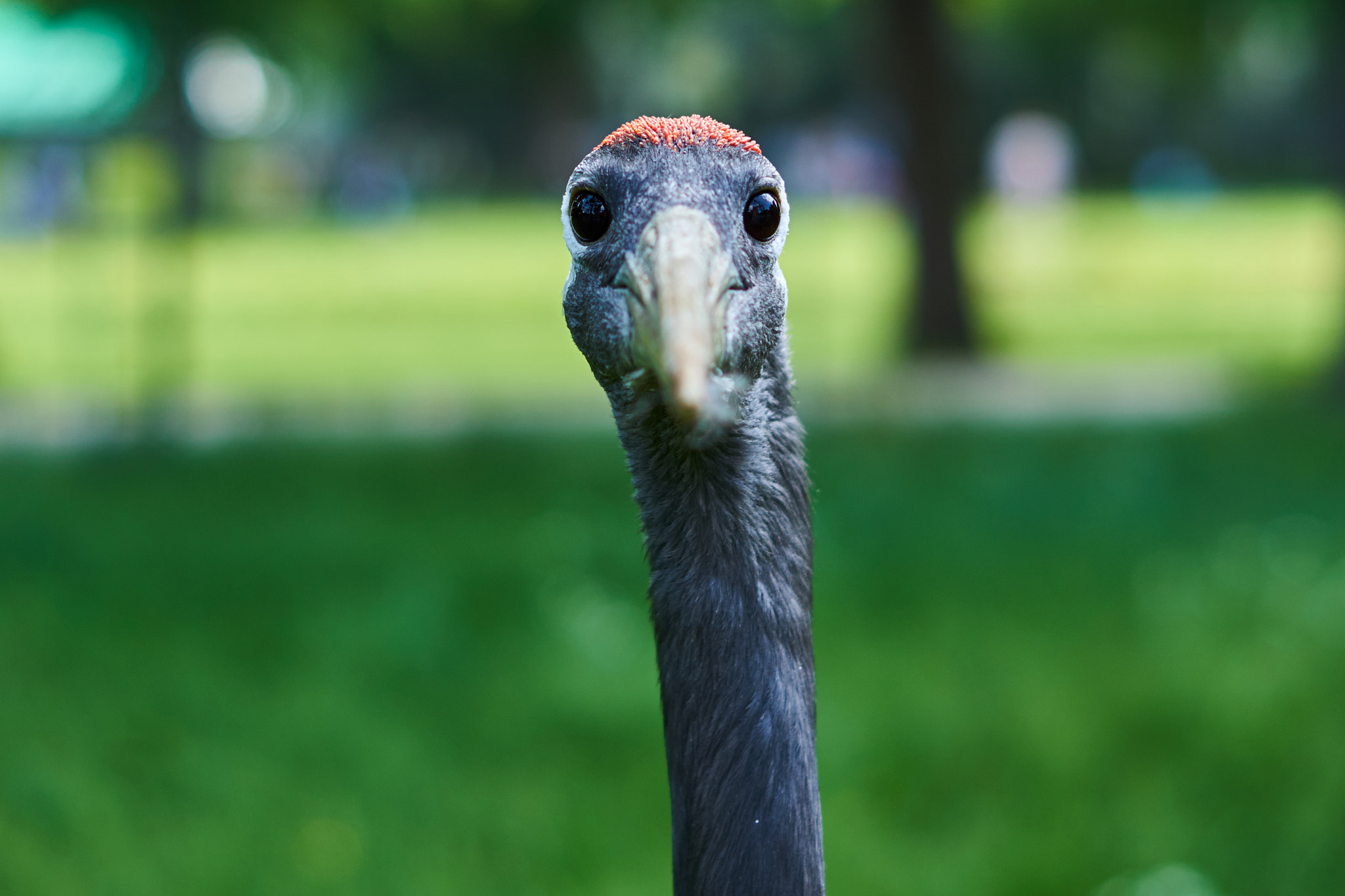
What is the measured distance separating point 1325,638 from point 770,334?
17.7 feet

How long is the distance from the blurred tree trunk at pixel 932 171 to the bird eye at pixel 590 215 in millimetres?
12820

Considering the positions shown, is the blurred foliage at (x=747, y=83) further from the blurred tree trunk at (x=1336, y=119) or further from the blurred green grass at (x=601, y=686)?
the blurred green grass at (x=601, y=686)

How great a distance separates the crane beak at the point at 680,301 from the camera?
178 cm

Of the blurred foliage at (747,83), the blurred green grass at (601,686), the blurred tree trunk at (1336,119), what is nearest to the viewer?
the blurred green grass at (601,686)

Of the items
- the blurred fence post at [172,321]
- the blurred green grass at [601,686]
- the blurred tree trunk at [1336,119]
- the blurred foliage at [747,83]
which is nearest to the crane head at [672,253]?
the blurred green grass at [601,686]

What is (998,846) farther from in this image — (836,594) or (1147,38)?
(1147,38)

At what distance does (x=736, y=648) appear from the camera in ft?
7.30

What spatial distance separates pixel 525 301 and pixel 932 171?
42.5 ft

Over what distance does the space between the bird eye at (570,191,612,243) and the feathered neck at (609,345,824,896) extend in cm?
28

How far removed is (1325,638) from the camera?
6562 millimetres

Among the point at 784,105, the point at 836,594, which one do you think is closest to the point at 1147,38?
the point at 836,594

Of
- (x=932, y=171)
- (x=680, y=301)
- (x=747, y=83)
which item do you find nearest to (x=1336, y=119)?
(x=932, y=171)

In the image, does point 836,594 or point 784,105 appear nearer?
point 836,594

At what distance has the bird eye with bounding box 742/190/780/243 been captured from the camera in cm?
202
